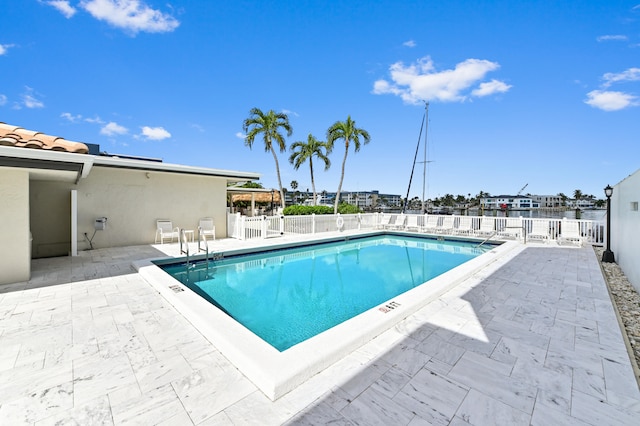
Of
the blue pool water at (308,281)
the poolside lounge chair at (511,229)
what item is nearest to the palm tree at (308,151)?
the blue pool water at (308,281)

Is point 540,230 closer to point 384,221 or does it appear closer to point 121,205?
point 384,221

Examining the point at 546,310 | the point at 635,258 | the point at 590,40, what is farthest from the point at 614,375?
the point at 590,40

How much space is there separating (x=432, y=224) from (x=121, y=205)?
13.7m

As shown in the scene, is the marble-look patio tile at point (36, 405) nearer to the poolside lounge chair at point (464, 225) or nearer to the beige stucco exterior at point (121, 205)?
the beige stucco exterior at point (121, 205)

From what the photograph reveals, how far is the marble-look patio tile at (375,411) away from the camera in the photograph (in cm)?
Result: 189

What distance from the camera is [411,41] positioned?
12383mm

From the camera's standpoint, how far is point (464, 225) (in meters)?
13.2

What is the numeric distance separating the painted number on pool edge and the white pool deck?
0.24 metres

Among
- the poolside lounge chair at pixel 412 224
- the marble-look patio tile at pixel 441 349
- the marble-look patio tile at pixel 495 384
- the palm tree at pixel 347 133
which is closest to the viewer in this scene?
the marble-look patio tile at pixel 495 384

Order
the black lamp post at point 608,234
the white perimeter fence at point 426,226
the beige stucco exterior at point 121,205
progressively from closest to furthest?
the black lamp post at point 608,234 < the beige stucco exterior at point 121,205 < the white perimeter fence at point 426,226

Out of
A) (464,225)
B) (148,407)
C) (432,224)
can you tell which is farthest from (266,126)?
(148,407)

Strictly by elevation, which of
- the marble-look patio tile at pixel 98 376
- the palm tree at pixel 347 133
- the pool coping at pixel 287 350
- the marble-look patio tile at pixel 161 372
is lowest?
the marble-look patio tile at pixel 98 376

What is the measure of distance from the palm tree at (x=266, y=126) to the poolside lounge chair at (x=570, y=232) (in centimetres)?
1558

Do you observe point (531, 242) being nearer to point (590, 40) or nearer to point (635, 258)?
point (635, 258)
